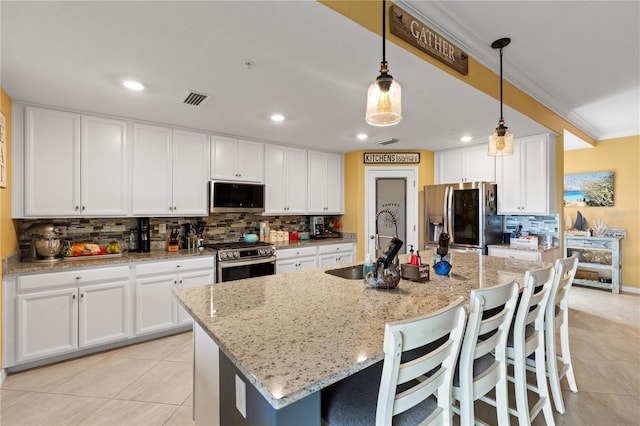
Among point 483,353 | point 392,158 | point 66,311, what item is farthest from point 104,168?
point 392,158

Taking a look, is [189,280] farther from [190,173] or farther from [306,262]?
[306,262]

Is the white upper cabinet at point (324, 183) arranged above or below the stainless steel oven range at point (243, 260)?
above

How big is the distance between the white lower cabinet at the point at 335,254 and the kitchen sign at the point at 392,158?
141 cm

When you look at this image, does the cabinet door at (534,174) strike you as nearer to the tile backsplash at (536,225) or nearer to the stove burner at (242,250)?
the tile backsplash at (536,225)

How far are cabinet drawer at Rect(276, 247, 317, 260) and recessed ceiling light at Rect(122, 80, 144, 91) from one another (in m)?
2.38

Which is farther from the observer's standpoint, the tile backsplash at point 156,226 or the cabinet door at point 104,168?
the tile backsplash at point 156,226

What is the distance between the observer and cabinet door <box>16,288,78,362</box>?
249cm

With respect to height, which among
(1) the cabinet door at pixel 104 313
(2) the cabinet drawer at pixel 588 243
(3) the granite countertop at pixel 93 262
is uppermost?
(3) the granite countertop at pixel 93 262

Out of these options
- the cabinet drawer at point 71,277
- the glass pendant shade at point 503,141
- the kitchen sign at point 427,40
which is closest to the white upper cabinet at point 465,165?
the glass pendant shade at point 503,141

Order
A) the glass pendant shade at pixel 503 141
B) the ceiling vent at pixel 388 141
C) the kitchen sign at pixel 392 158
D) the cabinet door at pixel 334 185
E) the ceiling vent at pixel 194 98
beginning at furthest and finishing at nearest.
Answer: the cabinet door at pixel 334 185
the kitchen sign at pixel 392 158
the ceiling vent at pixel 388 141
the ceiling vent at pixel 194 98
the glass pendant shade at pixel 503 141

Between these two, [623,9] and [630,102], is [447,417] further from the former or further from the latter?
[630,102]

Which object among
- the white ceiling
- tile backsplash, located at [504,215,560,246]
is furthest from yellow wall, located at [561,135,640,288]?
the white ceiling

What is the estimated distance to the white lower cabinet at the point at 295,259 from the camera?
4.05 meters

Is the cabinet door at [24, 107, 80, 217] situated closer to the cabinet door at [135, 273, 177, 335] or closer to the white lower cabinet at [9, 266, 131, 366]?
the white lower cabinet at [9, 266, 131, 366]
